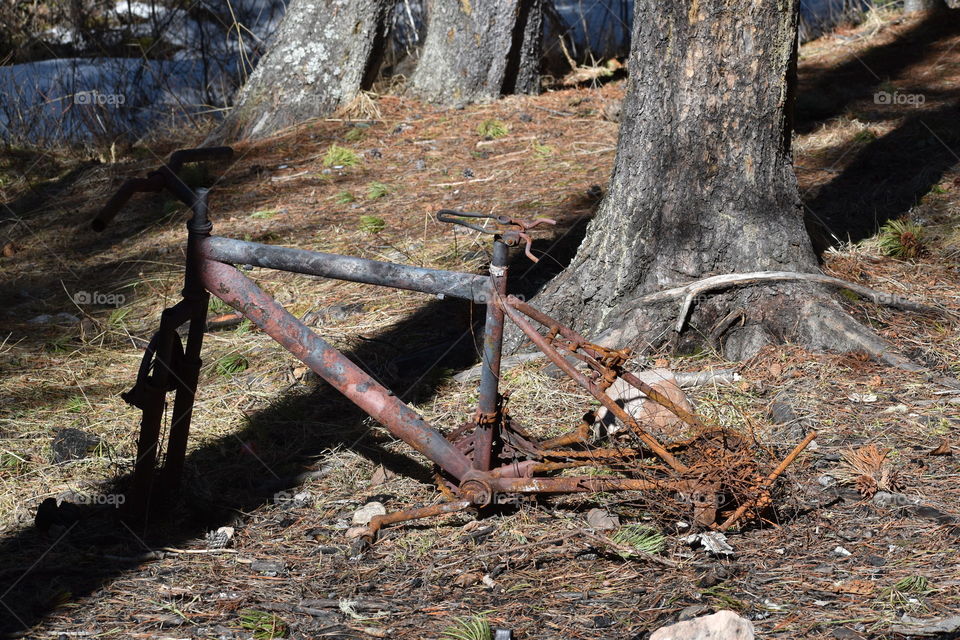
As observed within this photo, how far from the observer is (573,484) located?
8.43 ft

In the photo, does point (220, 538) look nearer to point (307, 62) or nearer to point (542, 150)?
point (542, 150)

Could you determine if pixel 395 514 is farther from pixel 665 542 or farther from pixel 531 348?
pixel 531 348

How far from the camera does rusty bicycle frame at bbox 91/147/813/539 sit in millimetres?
2469

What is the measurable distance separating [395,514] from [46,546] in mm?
1082

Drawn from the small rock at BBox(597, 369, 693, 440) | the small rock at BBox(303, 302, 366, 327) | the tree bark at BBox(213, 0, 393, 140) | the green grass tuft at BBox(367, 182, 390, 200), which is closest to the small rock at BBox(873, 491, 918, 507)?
the small rock at BBox(597, 369, 693, 440)

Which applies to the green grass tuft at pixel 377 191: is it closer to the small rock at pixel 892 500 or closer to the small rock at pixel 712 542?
the small rock at pixel 712 542

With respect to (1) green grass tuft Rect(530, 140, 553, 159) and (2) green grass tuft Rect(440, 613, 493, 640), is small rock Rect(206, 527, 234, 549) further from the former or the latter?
(1) green grass tuft Rect(530, 140, 553, 159)

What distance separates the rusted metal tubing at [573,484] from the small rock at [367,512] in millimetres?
453

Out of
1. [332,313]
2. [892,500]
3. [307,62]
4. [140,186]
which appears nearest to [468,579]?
[892,500]

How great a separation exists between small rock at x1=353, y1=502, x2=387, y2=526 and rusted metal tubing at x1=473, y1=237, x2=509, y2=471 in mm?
408

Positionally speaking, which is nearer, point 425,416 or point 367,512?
point 367,512

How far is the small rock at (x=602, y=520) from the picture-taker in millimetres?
2604

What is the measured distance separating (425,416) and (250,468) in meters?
0.66

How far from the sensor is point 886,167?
5.08 metres
